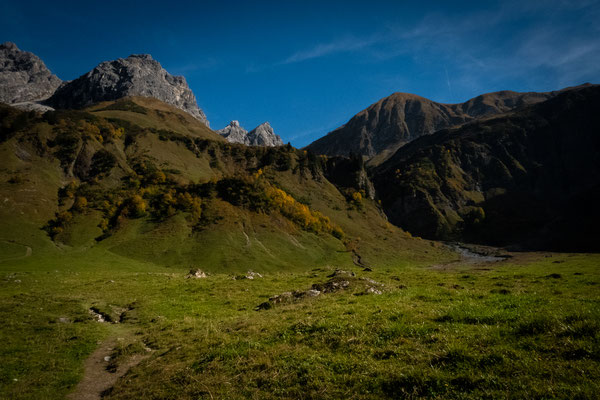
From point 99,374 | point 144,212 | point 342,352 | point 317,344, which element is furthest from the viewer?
point 144,212

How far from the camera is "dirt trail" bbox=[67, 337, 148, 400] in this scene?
42.0 feet

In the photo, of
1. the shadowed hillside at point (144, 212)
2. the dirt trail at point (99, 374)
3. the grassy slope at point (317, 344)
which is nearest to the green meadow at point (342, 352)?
the grassy slope at point (317, 344)

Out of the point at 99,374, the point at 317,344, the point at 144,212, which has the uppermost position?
the point at 144,212

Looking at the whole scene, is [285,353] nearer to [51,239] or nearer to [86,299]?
[86,299]

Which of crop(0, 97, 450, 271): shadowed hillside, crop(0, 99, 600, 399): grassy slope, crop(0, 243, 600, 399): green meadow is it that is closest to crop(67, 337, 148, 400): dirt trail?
crop(0, 243, 600, 399): green meadow

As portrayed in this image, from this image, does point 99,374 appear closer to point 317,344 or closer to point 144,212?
point 317,344

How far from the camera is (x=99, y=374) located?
582 inches

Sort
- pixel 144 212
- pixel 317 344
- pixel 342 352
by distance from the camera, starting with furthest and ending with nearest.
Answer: pixel 144 212, pixel 317 344, pixel 342 352

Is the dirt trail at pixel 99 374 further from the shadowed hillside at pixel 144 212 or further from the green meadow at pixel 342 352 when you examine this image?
the shadowed hillside at pixel 144 212

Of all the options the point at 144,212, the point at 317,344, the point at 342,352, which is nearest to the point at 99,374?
the point at 317,344

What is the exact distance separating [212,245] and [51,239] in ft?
186

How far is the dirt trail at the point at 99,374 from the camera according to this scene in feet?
42.0

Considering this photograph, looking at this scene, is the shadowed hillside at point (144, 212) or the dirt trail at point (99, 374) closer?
the dirt trail at point (99, 374)

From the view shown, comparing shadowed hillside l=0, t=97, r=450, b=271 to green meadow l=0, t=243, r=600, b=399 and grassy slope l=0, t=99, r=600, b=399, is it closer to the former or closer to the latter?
grassy slope l=0, t=99, r=600, b=399
